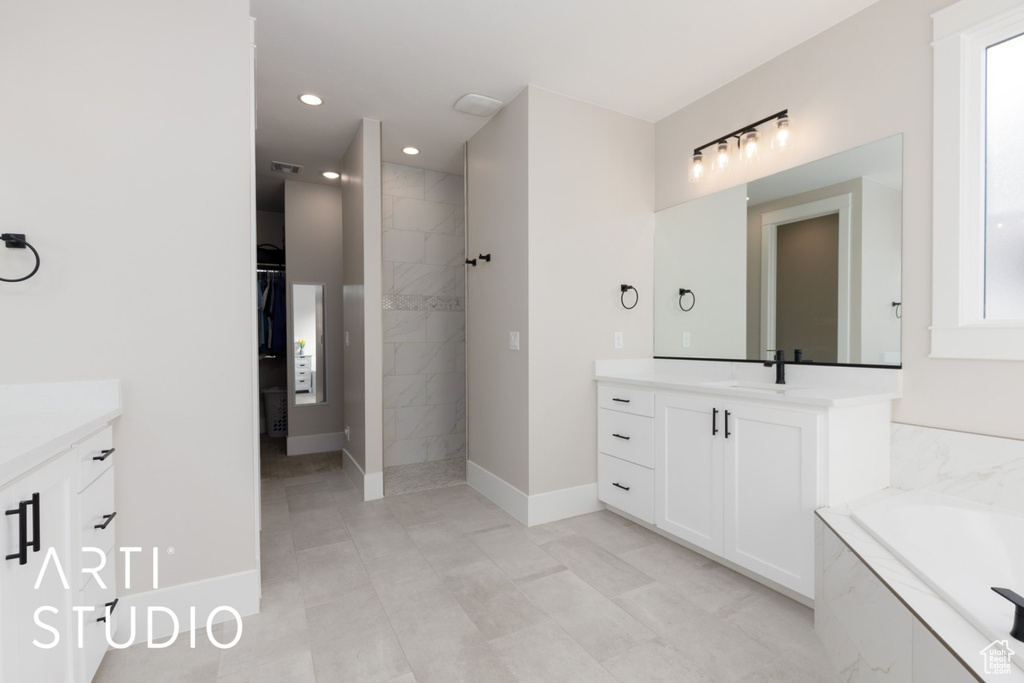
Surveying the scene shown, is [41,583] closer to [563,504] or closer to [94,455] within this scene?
[94,455]

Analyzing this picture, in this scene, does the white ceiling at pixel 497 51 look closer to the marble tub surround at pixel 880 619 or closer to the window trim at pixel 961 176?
the window trim at pixel 961 176

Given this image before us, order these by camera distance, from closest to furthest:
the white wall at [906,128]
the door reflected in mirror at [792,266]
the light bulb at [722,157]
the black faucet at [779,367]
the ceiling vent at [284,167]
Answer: the white wall at [906,128], the door reflected in mirror at [792,266], the black faucet at [779,367], the light bulb at [722,157], the ceiling vent at [284,167]

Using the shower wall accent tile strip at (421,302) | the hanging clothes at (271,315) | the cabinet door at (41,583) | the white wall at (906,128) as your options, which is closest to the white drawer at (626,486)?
the white wall at (906,128)

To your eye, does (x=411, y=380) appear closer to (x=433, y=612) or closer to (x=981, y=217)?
(x=433, y=612)

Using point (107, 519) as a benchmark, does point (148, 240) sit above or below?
above

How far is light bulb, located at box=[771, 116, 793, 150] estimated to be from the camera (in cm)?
252

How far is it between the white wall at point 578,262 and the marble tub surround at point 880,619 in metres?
1.50

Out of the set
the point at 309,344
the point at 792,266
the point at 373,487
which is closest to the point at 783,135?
the point at 792,266

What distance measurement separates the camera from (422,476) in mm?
3928

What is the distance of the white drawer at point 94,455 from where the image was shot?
55.6 inches

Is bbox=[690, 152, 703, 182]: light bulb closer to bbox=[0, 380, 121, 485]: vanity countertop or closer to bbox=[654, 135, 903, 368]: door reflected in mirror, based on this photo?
bbox=[654, 135, 903, 368]: door reflected in mirror

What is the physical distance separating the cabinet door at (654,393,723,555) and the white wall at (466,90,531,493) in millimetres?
816

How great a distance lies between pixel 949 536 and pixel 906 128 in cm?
170

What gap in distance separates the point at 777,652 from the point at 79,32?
3.44m
